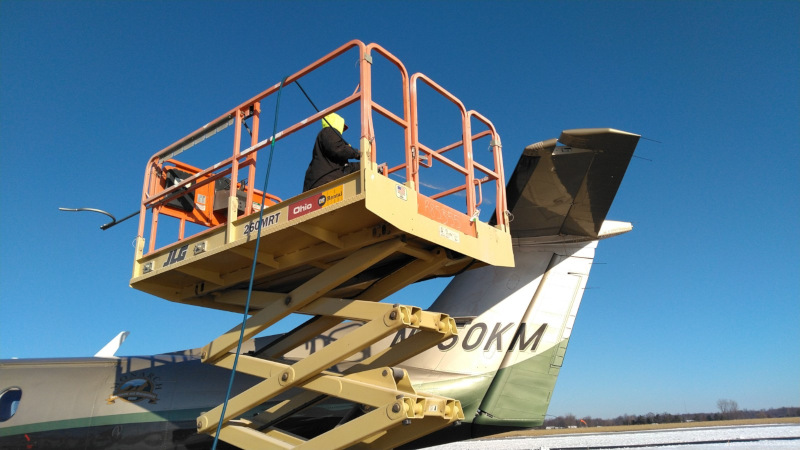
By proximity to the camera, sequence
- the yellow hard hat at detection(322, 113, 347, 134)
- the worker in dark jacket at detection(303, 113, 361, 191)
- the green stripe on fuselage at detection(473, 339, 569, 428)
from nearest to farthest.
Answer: the worker in dark jacket at detection(303, 113, 361, 191) < the yellow hard hat at detection(322, 113, 347, 134) < the green stripe on fuselage at detection(473, 339, 569, 428)

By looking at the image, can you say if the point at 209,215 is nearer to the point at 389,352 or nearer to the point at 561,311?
the point at 389,352

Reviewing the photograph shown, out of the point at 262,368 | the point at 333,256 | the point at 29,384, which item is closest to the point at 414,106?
the point at 333,256

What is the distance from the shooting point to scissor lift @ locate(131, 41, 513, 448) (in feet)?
14.4

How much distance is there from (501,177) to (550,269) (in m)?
2.04

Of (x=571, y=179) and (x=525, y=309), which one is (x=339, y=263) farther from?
(x=525, y=309)

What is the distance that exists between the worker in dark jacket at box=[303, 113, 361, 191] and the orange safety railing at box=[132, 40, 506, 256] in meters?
0.34

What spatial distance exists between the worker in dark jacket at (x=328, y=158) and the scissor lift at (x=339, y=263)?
347 mm

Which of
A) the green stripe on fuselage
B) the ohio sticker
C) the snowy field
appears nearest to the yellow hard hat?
the ohio sticker

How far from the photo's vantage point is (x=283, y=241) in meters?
4.89

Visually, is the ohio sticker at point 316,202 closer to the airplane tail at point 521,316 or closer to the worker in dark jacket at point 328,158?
the worker in dark jacket at point 328,158

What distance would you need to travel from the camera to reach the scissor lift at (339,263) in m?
4.38

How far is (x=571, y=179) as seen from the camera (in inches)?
226

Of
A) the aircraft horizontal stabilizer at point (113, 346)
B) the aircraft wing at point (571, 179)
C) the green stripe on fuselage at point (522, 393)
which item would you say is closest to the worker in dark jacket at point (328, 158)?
the aircraft wing at point (571, 179)

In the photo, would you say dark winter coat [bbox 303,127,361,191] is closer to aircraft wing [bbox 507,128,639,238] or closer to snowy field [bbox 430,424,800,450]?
aircraft wing [bbox 507,128,639,238]
